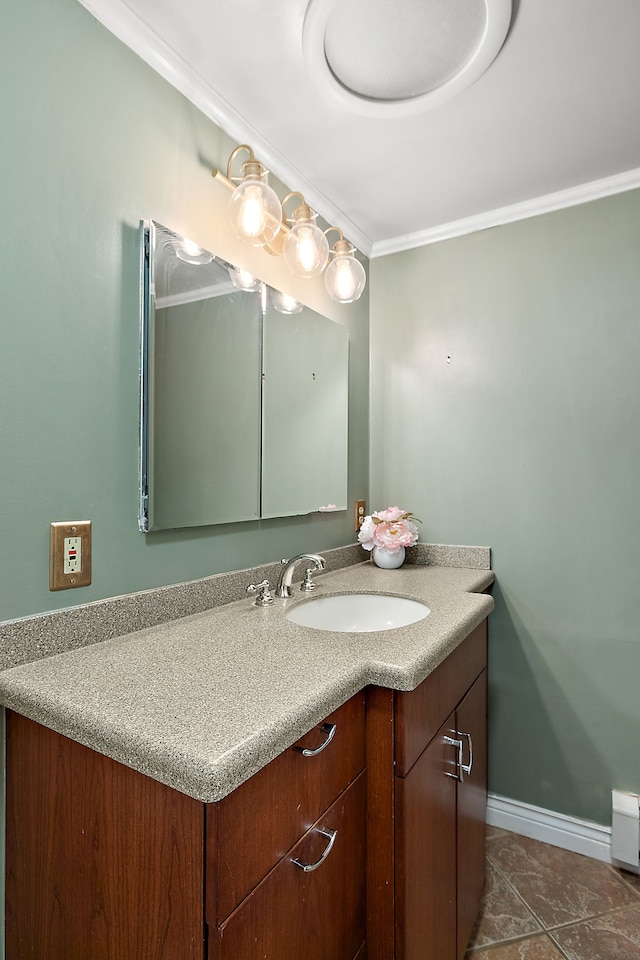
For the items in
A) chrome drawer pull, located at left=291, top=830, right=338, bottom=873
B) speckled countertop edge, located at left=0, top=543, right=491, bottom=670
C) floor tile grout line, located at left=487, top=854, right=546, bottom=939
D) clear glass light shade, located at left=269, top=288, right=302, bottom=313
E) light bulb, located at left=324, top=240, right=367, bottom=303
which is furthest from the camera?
light bulb, located at left=324, top=240, right=367, bottom=303

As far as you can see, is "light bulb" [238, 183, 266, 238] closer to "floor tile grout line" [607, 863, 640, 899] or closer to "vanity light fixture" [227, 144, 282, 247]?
"vanity light fixture" [227, 144, 282, 247]

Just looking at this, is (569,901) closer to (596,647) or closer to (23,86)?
(596,647)

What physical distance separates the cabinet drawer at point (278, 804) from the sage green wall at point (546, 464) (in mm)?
1148

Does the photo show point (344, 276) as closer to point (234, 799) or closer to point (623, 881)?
point (234, 799)

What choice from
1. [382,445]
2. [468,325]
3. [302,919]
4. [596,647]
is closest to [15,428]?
[302,919]

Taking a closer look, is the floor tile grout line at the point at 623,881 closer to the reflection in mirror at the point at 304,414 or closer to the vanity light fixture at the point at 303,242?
the reflection in mirror at the point at 304,414

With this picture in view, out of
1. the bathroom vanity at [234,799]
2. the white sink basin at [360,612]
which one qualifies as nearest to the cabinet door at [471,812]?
the bathroom vanity at [234,799]

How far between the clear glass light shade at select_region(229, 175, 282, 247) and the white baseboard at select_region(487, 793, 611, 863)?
2047mm

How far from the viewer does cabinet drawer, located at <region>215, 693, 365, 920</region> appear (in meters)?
0.64

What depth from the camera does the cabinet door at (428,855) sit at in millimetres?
944

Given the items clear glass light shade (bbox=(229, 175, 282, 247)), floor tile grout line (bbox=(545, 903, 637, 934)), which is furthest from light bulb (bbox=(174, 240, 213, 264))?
floor tile grout line (bbox=(545, 903, 637, 934))

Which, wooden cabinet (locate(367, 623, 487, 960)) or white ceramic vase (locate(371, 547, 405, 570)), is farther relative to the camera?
white ceramic vase (locate(371, 547, 405, 570))

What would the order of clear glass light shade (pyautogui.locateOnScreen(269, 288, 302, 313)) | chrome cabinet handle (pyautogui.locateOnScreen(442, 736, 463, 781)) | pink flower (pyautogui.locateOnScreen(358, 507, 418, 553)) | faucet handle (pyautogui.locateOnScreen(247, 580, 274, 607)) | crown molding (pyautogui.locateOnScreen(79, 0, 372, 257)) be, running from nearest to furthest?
crown molding (pyautogui.locateOnScreen(79, 0, 372, 257)) → chrome cabinet handle (pyautogui.locateOnScreen(442, 736, 463, 781)) → faucet handle (pyautogui.locateOnScreen(247, 580, 274, 607)) → clear glass light shade (pyautogui.locateOnScreen(269, 288, 302, 313)) → pink flower (pyautogui.locateOnScreen(358, 507, 418, 553))

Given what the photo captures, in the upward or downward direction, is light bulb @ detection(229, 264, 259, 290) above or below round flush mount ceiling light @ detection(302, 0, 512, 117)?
below
